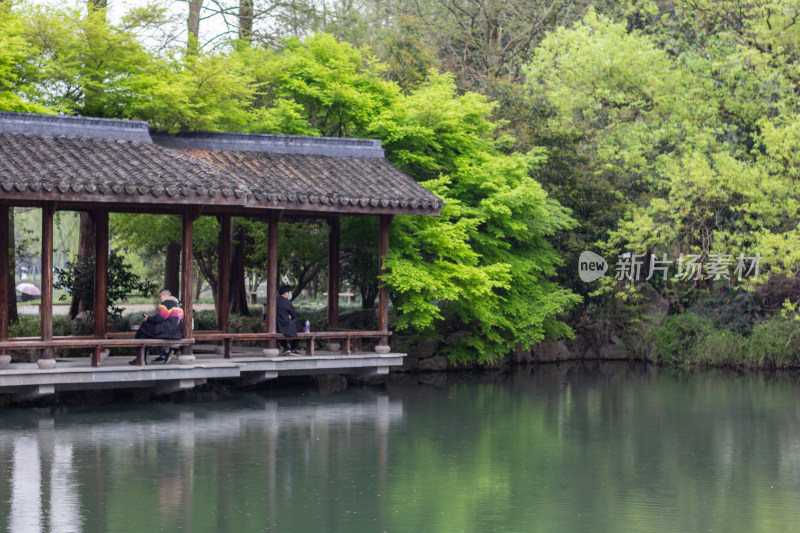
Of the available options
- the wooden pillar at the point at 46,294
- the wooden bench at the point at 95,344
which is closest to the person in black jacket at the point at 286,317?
the wooden bench at the point at 95,344

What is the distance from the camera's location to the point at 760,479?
11.2 metres

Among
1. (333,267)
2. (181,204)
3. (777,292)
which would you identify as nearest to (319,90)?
(333,267)

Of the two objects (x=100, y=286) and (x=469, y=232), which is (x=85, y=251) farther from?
(x=469, y=232)

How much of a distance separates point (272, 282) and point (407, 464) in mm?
6680

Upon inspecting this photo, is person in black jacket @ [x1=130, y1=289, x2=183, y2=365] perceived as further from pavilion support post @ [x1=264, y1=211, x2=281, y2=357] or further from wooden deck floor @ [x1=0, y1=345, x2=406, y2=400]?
pavilion support post @ [x1=264, y1=211, x2=281, y2=357]

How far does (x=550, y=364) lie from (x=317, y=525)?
1683 centimetres

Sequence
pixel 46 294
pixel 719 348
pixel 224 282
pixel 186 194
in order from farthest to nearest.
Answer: pixel 719 348 → pixel 224 282 → pixel 186 194 → pixel 46 294

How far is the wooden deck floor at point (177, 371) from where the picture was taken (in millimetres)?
15062

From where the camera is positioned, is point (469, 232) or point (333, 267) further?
point (469, 232)

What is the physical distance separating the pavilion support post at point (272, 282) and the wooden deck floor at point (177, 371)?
291 millimetres

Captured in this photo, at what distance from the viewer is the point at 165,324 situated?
52.3 feet

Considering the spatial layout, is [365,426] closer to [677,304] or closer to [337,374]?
[337,374]

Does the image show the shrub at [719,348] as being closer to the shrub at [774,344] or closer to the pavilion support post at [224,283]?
the shrub at [774,344]

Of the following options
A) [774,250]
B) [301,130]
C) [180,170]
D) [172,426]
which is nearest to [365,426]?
[172,426]
